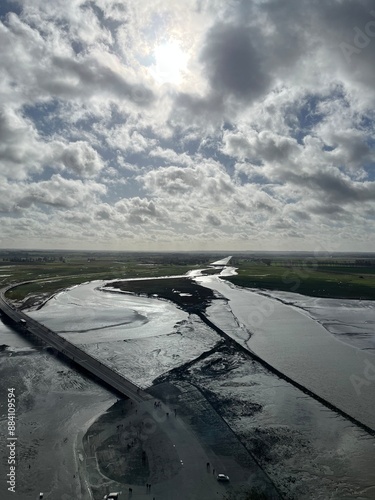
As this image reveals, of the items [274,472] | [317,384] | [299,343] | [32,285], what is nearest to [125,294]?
[32,285]

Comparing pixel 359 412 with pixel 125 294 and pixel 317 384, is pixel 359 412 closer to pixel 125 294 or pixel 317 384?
pixel 317 384

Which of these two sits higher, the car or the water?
the water

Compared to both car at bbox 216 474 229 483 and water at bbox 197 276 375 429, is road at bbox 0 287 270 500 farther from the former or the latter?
water at bbox 197 276 375 429

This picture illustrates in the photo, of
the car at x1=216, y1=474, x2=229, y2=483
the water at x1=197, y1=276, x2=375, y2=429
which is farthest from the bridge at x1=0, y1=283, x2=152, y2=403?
the water at x1=197, y1=276, x2=375, y2=429

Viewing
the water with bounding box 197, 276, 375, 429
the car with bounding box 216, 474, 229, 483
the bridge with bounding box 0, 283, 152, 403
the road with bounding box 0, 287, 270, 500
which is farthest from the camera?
the bridge with bounding box 0, 283, 152, 403

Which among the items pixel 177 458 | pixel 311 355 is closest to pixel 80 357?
pixel 177 458

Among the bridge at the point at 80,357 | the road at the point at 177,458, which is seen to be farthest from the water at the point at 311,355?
the bridge at the point at 80,357

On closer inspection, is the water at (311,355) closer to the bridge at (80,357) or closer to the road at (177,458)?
the road at (177,458)

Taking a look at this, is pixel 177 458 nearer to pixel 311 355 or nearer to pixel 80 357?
pixel 80 357
